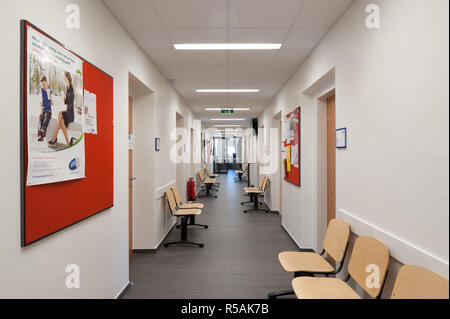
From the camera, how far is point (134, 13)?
2.61m

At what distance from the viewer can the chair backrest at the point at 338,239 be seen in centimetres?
242

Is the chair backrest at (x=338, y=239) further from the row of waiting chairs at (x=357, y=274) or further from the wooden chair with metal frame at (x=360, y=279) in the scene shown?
the wooden chair with metal frame at (x=360, y=279)

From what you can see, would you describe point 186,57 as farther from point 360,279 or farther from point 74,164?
point 360,279

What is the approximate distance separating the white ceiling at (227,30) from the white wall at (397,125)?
0.38m

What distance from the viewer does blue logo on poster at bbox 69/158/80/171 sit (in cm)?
187

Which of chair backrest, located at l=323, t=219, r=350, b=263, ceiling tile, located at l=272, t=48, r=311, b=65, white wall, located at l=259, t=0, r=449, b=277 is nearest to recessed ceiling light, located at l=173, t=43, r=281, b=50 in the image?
ceiling tile, located at l=272, t=48, r=311, b=65

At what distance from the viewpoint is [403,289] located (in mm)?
1552

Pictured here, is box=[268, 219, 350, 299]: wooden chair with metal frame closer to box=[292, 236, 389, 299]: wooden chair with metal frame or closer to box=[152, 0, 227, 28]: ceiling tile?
box=[292, 236, 389, 299]: wooden chair with metal frame

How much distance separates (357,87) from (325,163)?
1595 mm

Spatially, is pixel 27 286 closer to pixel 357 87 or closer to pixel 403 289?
pixel 403 289

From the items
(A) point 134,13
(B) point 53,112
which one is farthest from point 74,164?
(A) point 134,13

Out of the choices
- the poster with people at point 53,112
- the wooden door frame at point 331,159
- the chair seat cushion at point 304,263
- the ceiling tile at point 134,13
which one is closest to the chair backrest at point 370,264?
the chair seat cushion at point 304,263

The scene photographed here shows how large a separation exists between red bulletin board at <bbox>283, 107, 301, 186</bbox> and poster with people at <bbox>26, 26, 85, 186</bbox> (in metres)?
3.16
